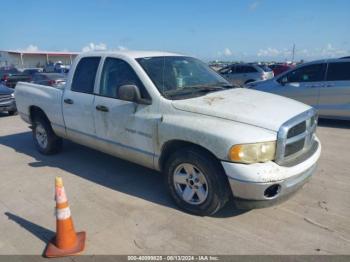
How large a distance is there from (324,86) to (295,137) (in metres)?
5.49

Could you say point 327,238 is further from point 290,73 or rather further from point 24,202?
point 290,73

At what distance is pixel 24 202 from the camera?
13.7ft

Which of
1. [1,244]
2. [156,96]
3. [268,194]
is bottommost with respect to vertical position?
[1,244]

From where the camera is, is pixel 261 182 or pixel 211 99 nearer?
pixel 261 182

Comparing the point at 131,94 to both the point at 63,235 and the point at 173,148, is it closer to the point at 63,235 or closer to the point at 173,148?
the point at 173,148

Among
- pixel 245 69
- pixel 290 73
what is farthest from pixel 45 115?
pixel 245 69

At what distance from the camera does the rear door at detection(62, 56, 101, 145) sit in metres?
4.73

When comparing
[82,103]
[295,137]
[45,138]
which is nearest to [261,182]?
[295,137]

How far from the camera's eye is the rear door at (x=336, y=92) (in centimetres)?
780

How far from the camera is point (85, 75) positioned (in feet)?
16.1

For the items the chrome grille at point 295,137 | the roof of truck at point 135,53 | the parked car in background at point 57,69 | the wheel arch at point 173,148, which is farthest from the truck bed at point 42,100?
the parked car in background at point 57,69

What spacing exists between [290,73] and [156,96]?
6187mm

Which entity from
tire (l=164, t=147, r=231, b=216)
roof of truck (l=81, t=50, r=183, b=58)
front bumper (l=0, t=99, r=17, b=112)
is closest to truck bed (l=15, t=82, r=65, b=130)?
roof of truck (l=81, t=50, r=183, b=58)

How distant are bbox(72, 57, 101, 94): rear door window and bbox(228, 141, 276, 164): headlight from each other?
253 centimetres
